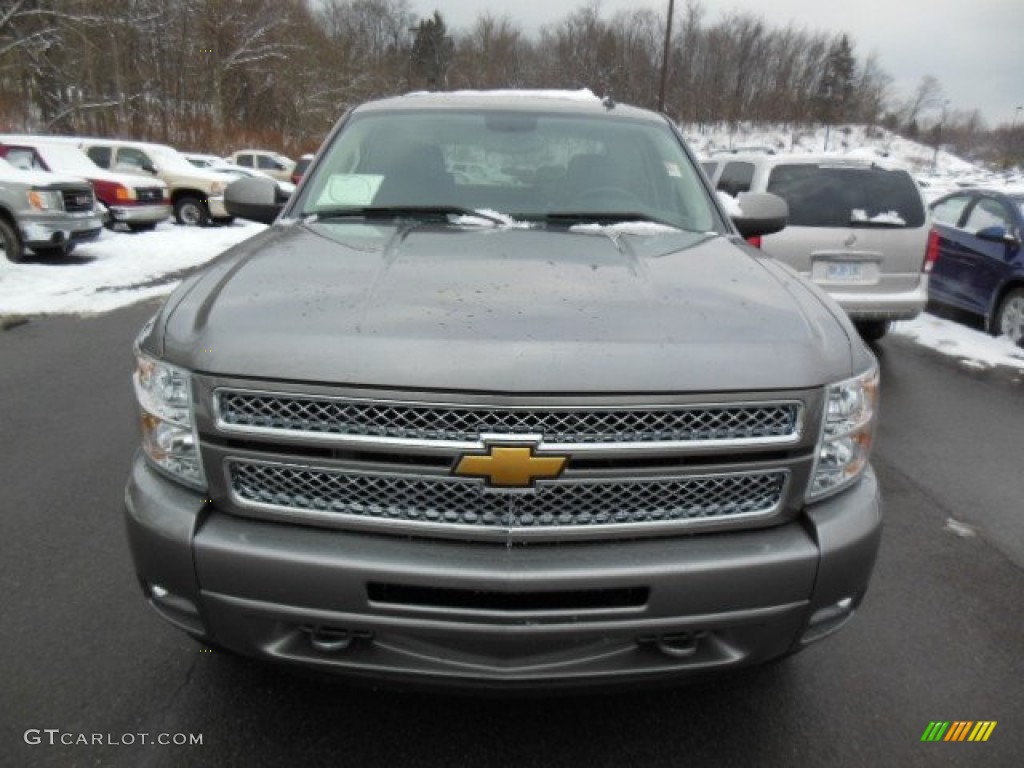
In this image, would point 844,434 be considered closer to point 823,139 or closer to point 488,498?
point 488,498

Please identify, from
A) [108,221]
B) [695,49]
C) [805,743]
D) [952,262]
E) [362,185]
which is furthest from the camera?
[695,49]

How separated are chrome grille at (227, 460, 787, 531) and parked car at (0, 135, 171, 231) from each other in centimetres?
1274

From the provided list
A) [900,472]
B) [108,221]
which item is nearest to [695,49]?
[108,221]

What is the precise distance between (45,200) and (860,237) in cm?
1074

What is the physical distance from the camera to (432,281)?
206 cm

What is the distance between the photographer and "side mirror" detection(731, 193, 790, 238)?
11.4 feet

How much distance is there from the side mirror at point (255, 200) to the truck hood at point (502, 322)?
1.08 metres

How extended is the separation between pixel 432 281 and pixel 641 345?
642 mm

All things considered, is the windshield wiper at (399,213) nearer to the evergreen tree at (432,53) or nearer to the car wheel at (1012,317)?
the car wheel at (1012,317)

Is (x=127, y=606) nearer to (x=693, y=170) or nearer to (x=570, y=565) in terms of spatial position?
(x=570, y=565)

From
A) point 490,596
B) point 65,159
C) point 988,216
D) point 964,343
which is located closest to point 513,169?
point 490,596

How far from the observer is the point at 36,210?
10.6 metres

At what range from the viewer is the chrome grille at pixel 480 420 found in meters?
1.69

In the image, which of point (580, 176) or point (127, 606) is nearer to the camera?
point (127, 606)
